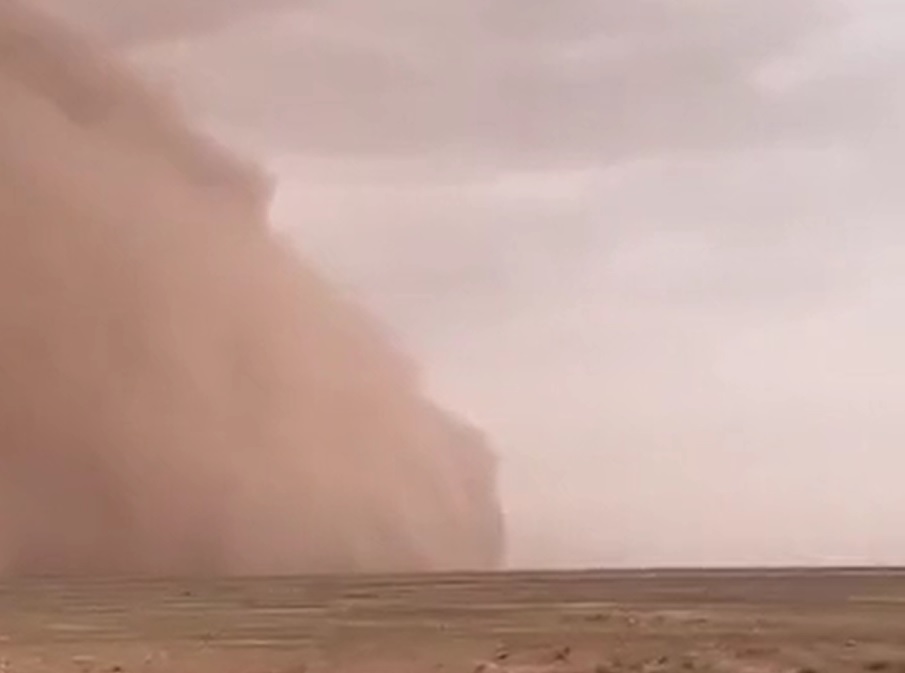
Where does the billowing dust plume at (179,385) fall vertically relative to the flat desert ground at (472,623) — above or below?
above

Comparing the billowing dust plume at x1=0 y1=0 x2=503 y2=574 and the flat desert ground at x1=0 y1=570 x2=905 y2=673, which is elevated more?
the billowing dust plume at x1=0 y1=0 x2=503 y2=574

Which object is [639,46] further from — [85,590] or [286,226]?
[85,590]

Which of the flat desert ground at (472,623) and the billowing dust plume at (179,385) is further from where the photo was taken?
the billowing dust plume at (179,385)

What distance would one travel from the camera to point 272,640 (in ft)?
18.8

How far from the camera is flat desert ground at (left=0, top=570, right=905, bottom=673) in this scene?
5.20 m

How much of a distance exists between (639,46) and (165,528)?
3081 millimetres

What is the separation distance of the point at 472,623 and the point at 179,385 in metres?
1.98

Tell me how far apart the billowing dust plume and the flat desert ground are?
0.66ft

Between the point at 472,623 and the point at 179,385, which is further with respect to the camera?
the point at 179,385

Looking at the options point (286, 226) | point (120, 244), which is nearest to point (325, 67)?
point (286, 226)

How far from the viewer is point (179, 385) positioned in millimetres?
7020

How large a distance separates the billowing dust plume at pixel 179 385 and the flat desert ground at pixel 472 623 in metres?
0.20

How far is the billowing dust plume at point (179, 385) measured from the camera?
22.1 ft

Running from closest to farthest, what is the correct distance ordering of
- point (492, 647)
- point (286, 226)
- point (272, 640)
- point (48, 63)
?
1. point (492, 647)
2. point (272, 640)
3. point (286, 226)
4. point (48, 63)
